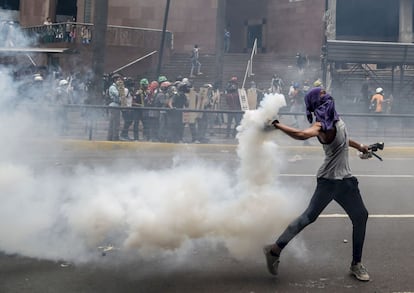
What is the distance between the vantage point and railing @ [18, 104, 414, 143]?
12.4 meters

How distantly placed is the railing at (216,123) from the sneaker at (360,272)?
789 centimetres

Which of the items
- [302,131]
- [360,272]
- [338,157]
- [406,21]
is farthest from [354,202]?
[406,21]

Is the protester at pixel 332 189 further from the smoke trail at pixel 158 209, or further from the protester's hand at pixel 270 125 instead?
the protester's hand at pixel 270 125

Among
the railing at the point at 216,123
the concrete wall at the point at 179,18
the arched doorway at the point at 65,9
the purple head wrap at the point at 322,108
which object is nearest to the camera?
the purple head wrap at the point at 322,108

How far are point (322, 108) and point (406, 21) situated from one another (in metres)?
27.3

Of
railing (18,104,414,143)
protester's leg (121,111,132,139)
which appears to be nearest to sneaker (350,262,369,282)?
railing (18,104,414,143)

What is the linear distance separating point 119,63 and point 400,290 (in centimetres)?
2249

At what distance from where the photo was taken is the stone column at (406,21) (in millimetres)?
28781

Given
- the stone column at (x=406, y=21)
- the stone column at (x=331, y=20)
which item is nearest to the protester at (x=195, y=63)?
the stone column at (x=331, y=20)

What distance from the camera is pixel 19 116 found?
5621mm

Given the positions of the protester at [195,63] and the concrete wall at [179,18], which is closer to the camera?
the protester at [195,63]

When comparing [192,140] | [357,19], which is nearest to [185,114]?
[192,140]

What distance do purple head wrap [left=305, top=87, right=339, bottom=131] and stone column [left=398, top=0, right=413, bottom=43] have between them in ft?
88.6

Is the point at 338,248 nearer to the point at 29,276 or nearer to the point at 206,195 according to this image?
the point at 206,195
